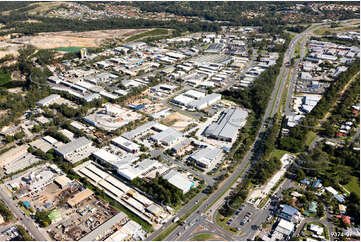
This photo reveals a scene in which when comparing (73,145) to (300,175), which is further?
(73,145)

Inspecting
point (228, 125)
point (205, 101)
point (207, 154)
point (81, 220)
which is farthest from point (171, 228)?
point (205, 101)

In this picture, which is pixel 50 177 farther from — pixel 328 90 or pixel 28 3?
pixel 28 3

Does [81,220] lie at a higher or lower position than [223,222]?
lower

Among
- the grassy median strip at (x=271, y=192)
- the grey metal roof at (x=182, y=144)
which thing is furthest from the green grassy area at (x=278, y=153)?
the grey metal roof at (x=182, y=144)

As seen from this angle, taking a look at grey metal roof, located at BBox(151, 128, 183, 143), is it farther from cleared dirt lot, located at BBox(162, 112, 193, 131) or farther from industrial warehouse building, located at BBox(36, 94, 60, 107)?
industrial warehouse building, located at BBox(36, 94, 60, 107)

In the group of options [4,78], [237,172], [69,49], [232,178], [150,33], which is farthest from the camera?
[150,33]

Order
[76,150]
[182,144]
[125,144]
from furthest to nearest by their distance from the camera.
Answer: [182,144], [125,144], [76,150]

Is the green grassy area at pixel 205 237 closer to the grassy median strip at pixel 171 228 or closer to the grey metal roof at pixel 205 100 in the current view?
the grassy median strip at pixel 171 228

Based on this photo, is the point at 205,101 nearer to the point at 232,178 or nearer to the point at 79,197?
the point at 232,178
